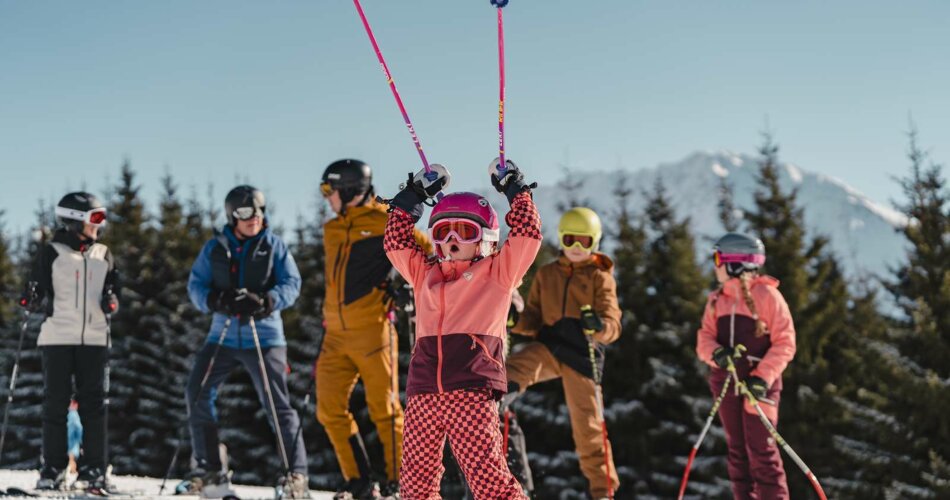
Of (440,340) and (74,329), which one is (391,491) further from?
(74,329)

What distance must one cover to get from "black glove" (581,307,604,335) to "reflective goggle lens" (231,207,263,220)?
2873 mm

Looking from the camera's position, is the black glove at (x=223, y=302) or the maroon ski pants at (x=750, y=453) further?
the black glove at (x=223, y=302)

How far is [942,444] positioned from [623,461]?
7.66 m

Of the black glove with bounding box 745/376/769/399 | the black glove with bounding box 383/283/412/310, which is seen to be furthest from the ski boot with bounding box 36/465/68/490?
the black glove with bounding box 745/376/769/399

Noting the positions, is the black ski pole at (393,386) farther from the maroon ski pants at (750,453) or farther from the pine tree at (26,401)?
the pine tree at (26,401)

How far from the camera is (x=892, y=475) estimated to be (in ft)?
57.1

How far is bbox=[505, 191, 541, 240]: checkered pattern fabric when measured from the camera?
412cm

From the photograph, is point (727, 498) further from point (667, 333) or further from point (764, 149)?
point (764, 149)

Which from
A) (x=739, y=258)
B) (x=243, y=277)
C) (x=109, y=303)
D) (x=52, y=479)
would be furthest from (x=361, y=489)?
(x=739, y=258)

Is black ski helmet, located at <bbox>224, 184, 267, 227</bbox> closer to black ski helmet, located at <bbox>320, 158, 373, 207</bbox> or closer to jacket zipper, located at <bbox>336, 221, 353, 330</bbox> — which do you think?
black ski helmet, located at <bbox>320, 158, 373, 207</bbox>

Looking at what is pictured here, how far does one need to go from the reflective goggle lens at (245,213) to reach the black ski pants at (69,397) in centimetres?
169

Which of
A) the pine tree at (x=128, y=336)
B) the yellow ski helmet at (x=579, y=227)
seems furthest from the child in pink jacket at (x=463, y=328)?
the pine tree at (x=128, y=336)

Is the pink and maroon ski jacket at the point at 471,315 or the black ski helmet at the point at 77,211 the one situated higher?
the black ski helmet at the point at 77,211

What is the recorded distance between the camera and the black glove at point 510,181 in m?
4.24
